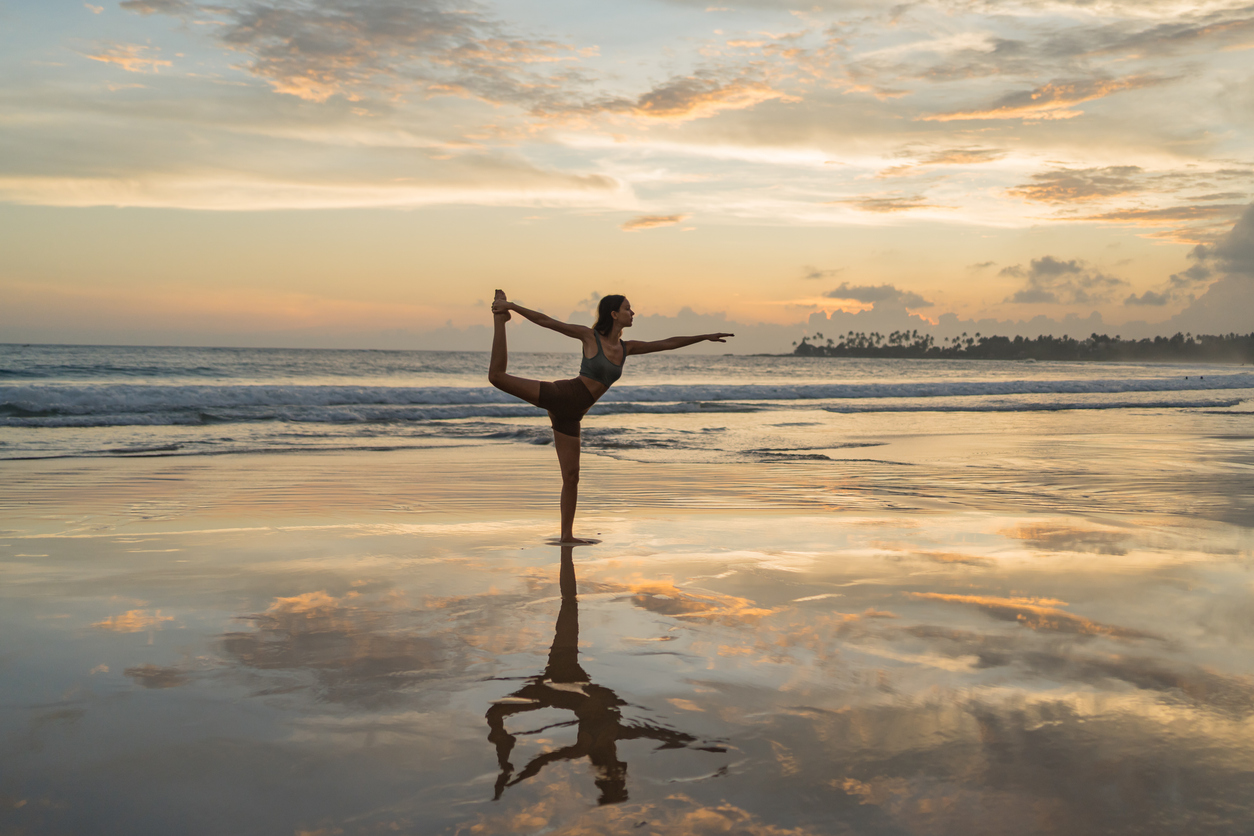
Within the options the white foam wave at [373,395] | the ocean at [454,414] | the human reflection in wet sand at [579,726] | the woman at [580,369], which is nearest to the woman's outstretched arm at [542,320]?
the woman at [580,369]

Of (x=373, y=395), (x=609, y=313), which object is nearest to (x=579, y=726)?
(x=609, y=313)

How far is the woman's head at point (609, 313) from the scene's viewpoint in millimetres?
6680

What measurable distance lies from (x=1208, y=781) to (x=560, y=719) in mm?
2358

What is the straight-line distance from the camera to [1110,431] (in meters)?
19.3

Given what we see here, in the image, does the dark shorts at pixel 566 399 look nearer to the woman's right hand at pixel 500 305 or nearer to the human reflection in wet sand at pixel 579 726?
the woman's right hand at pixel 500 305

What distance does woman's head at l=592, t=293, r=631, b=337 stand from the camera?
6.68 m

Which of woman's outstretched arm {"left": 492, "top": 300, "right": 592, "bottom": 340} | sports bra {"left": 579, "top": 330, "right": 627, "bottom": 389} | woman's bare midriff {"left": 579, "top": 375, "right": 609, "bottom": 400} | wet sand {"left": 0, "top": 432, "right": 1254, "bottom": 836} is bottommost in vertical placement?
wet sand {"left": 0, "top": 432, "right": 1254, "bottom": 836}

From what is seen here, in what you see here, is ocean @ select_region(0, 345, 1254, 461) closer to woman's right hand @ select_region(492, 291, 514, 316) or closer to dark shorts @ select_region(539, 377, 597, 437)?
dark shorts @ select_region(539, 377, 597, 437)

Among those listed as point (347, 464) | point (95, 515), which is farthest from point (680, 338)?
point (347, 464)

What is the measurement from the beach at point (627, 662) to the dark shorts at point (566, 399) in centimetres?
111

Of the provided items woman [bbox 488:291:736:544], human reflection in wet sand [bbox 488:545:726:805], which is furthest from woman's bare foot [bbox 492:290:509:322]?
human reflection in wet sand [bbox 488:545:726:805]

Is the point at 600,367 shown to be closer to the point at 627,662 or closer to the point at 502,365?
the point at 502,365

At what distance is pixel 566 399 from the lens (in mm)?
6738

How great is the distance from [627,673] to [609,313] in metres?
3.51
